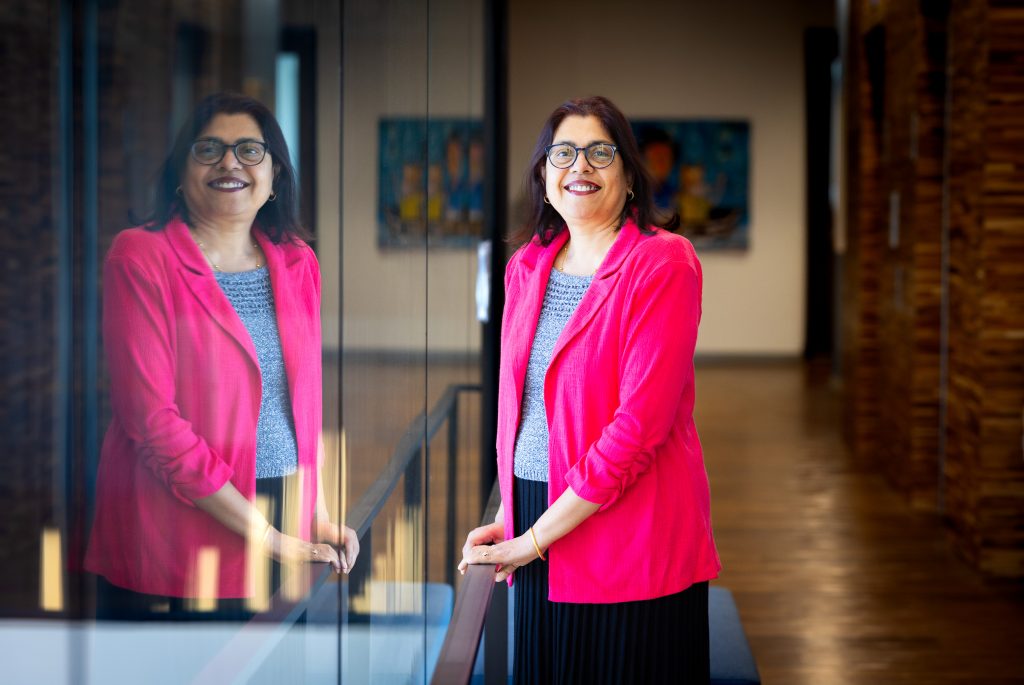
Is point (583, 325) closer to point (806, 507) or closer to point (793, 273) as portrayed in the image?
point (806, 507)

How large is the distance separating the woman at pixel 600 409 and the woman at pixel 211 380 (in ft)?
2.16

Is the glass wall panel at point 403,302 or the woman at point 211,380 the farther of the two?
the glass wall panel at point 403,302

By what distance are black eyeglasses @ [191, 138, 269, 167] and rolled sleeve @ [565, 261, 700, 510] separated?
0.86 metres

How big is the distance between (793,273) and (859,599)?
310 inches

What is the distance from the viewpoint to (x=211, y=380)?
0.70 metres

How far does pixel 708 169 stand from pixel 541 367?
10.7 meters

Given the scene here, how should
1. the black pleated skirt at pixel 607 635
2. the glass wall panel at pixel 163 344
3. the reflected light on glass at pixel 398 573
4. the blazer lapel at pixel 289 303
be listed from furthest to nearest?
the black pleated skirt at pixel 607 635 → the reflected light on glass at pixel 398 573 → the blazer lapel at pixel 289 303 → the glass wall panel at pixel 163 344

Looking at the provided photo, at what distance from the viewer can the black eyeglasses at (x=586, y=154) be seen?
155 centimetres

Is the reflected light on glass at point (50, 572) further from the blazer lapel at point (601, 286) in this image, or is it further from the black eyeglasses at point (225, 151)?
the blazer lapel at point (601, 286)

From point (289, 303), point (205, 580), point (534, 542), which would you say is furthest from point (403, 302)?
point (205, 580)

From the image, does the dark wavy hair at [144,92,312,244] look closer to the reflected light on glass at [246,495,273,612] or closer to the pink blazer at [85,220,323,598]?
the pink blazer at [85,220,323,598]

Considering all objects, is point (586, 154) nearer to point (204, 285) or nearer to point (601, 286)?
point (601, 286)

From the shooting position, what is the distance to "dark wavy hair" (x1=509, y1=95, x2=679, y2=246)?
1552 millimetres

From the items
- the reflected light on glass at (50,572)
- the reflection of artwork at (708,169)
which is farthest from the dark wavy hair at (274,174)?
the reflection of artwork at (708,169)
